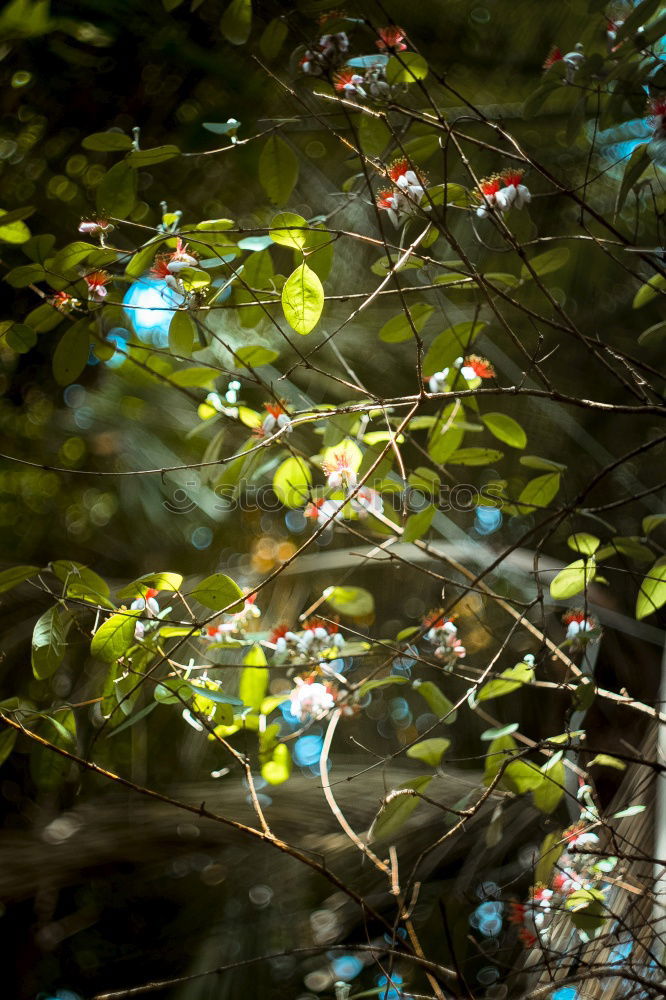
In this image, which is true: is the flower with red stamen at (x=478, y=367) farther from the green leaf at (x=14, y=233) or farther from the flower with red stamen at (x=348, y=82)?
the green leaf at (x=14, y=233)

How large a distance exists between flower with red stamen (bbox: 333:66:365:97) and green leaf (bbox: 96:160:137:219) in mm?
191

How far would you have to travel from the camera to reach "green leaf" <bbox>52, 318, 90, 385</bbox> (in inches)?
26.1

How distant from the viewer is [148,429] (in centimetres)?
130

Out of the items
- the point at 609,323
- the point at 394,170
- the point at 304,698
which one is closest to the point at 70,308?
the point at 394,170

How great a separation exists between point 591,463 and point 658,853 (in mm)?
646

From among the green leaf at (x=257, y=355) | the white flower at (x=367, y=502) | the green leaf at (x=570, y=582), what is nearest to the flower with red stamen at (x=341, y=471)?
the white flower at (x=367, y=502)

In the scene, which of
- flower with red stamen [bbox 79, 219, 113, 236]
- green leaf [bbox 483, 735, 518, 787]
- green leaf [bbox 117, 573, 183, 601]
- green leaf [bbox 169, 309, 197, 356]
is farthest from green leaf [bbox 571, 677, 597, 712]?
flower with red stamen [bbox 79, 219, 113, 236]

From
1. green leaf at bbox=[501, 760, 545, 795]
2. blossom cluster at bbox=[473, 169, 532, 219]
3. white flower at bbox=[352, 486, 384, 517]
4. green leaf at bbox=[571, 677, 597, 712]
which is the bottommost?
green leaf at bbox=[501, 760, 545, 795]

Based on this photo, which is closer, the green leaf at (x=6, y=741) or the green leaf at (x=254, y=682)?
the green leaf at (x=6, y=741)

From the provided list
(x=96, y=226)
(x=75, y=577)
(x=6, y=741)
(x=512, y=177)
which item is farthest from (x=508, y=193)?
(x=6, y=741)

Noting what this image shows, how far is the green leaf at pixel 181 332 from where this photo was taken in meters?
0.69

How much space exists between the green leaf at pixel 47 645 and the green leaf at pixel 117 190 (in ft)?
1.08

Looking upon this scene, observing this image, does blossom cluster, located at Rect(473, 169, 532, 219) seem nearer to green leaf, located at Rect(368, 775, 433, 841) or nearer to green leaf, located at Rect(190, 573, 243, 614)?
green leaf, located at Rect(190, 573, 243, 614)

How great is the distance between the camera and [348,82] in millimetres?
641
